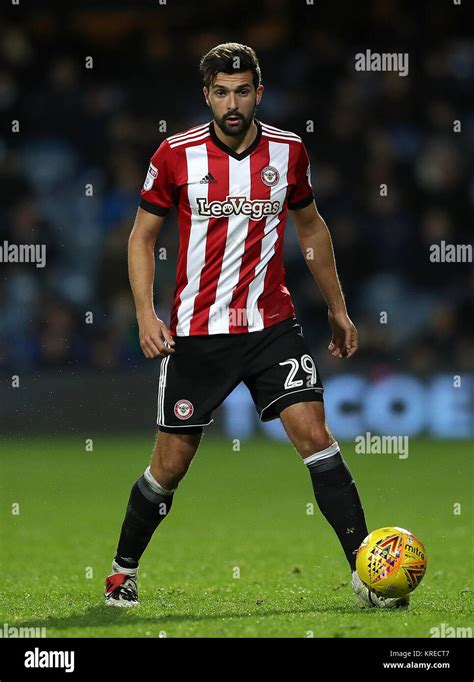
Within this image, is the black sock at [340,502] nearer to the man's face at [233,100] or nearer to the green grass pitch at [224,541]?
the green grass pitch at [224,541]

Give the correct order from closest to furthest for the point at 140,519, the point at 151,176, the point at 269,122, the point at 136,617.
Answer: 1. the point at 136,617
2. the point at 151,176
3. the point at 140,519
4. the point at 269,122

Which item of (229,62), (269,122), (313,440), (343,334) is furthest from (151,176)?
(269,122)

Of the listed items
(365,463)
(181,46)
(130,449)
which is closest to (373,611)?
(365,463)

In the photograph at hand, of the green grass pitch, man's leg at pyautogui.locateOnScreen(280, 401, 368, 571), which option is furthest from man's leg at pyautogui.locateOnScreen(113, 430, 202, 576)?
man's leg at pyautogui.locateOnScreen(280, 401, 368, 571)

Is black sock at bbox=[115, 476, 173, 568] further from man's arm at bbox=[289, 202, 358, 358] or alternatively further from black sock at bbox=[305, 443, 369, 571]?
man's arm at bbox=[289, 202, 358, 358]

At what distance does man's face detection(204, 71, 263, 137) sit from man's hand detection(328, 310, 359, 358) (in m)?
1.04

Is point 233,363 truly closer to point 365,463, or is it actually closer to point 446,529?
point 446,529

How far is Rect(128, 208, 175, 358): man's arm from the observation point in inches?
232

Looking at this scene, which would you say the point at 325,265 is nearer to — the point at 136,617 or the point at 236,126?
the point at 236,126

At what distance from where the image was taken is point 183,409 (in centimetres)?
605

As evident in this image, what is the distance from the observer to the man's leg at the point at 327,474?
5887 mm

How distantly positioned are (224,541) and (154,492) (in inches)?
100

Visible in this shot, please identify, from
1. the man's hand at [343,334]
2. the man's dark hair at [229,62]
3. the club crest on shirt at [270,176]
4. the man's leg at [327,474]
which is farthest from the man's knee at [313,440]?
the man's dark hair at [229,62]

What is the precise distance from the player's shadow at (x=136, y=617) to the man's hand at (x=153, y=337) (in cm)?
116
